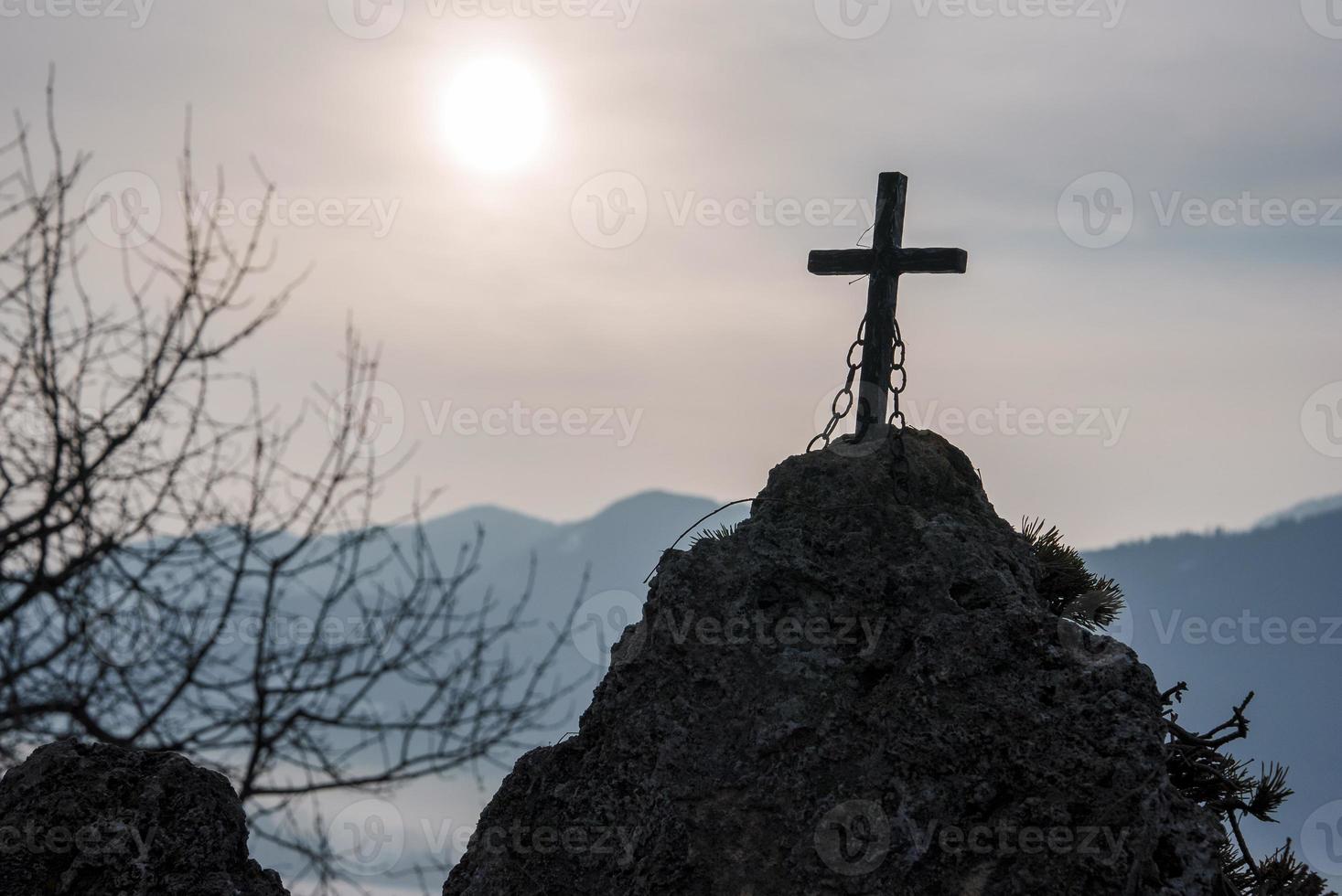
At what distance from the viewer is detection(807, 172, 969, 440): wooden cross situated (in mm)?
4930

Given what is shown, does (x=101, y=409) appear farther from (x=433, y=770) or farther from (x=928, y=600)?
(x=928, y=600)

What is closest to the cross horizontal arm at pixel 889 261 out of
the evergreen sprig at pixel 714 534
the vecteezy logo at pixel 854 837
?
the evergreen sprig at pixel 714 534

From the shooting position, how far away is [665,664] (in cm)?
404

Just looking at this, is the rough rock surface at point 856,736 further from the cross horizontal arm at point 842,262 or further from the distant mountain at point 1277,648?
the distant mountain at point 1277,648

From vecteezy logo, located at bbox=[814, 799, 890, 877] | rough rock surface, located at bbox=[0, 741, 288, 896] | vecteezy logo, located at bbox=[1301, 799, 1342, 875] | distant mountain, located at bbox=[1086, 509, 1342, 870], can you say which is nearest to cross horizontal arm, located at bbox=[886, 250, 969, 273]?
vecteezy logo, located at bbox=[814, 799, 890, 877]

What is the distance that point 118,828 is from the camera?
3.96 meters

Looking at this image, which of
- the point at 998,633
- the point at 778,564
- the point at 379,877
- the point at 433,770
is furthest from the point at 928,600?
the point at 379,877

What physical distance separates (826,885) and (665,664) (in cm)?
85

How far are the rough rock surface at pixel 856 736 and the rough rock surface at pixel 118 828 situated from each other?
0.82 metres

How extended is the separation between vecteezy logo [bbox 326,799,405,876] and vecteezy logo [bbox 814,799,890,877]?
446cm

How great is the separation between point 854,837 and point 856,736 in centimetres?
31
